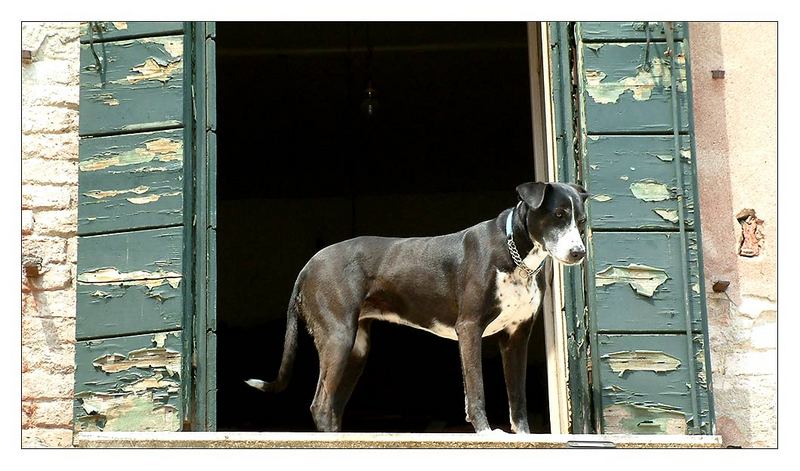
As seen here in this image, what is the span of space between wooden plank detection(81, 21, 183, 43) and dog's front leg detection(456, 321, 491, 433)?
1723 mm

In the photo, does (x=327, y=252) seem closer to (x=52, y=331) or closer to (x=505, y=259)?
(x=505, y=259)

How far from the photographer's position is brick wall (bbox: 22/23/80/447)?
21.3 ft

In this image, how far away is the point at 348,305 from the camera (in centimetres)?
603

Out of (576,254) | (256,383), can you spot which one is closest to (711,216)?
(576,254)

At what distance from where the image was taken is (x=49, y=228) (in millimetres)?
6699

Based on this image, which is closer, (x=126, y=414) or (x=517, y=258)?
(x=517, y=258)

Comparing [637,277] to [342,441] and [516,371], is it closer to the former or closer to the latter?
[516,371]

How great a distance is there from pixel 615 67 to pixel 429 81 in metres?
3.08

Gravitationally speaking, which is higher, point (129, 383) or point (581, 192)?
point (581, 192)

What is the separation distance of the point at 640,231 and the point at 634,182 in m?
0.20

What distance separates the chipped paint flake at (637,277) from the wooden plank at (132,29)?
6.27 feet

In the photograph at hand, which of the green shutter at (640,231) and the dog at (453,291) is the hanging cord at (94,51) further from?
the green shutter at (640,231)

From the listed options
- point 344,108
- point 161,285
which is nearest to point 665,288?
point 161,285

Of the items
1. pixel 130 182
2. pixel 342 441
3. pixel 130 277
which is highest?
pixel 130 182
